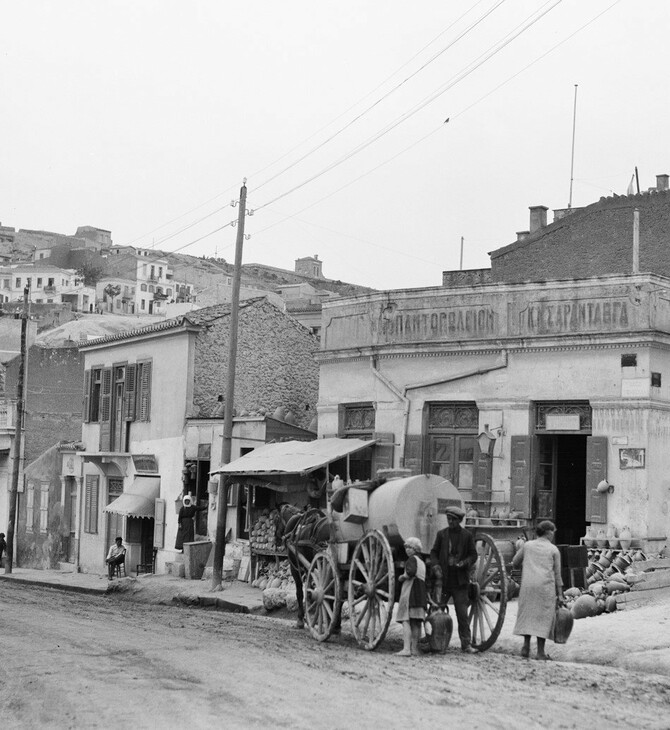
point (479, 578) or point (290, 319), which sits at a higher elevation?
point (290, 319)

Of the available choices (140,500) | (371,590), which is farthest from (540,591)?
(140,500)

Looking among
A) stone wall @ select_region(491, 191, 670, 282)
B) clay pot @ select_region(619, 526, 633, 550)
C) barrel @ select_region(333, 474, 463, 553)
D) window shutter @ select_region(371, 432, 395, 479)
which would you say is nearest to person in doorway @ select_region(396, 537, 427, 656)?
barrel @ select_region(333, 474, 463, 553)

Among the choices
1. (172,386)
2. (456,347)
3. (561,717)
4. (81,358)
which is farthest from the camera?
(81,358)

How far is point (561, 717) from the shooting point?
409 inches

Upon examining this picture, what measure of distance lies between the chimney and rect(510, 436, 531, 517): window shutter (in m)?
16.7

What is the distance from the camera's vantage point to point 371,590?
49.7 feet

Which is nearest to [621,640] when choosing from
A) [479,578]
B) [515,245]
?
[479,578]

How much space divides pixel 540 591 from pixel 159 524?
1808 centimetres

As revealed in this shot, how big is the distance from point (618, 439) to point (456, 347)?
385 centimetres

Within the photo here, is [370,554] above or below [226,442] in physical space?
below

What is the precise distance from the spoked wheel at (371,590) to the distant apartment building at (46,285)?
9464 cm

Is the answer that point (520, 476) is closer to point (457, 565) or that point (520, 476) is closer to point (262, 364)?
point (457, 565)

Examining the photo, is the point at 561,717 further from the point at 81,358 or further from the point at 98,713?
the point at 81,358

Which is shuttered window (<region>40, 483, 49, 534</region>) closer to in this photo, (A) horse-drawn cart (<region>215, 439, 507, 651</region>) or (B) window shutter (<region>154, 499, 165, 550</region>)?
(B) window shutter (<region>154, 499, 165, 550</region>)
